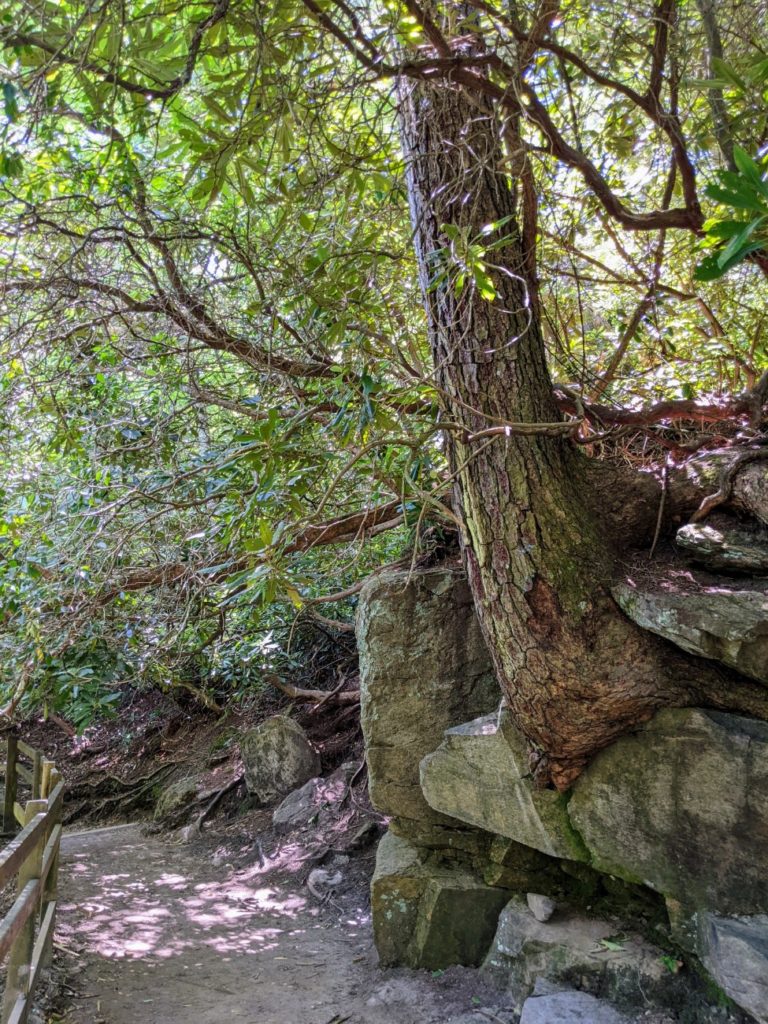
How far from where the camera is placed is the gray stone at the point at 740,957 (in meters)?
2.77

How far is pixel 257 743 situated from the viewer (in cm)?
784

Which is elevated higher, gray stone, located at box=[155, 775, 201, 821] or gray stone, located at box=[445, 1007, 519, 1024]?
gray stone, located at box=[155, 775, 201, 821]

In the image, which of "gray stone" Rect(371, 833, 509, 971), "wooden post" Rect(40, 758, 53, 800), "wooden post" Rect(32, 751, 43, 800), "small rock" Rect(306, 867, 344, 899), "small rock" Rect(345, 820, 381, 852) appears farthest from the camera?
"small rock" Rect(345, 820, 381, 852)

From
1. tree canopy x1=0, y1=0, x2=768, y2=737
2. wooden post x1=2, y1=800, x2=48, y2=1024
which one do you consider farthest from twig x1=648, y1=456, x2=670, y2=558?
wooden post x1=2, y1=800, x2=48, y2=1024

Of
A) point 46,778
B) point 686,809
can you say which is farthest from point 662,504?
point 46,778

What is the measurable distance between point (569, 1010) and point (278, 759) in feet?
16.2

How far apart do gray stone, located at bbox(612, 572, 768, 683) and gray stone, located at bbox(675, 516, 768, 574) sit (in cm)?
11

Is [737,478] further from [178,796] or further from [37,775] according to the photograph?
[178,796]

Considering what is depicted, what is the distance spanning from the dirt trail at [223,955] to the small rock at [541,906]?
1.72 feet

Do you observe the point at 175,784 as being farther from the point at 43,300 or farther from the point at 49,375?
the point at 43,300

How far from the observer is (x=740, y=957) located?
2.86 m

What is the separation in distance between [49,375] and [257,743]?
4553 mm

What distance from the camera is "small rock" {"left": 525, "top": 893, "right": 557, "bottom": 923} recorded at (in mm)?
3807

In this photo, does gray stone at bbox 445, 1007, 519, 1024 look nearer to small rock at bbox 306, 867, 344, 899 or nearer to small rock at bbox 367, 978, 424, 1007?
small rock at bbox 367, 978, 424, 1007
